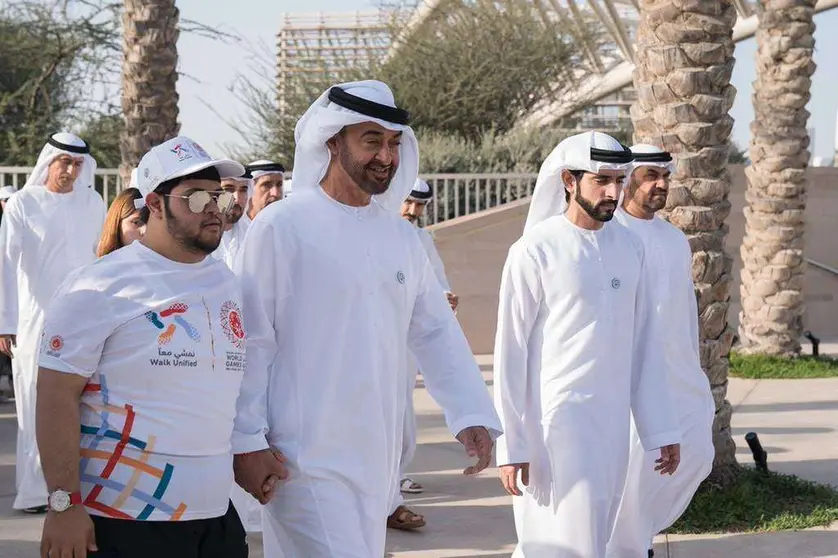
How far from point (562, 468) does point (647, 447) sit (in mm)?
355

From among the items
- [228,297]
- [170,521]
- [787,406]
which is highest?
[228,297]

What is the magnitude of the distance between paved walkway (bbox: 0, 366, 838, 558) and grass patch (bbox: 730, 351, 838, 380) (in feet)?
2.12

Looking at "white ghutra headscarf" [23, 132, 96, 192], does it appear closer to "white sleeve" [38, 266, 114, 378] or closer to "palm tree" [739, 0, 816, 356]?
"white sleeve" [38, 266, 114, 378]

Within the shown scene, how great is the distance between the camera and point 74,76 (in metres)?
19.7

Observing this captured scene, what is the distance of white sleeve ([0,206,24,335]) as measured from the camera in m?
8.07

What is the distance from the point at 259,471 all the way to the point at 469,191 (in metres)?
12.9

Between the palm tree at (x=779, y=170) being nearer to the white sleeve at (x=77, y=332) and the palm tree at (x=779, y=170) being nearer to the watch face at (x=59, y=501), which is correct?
the white sleeve at (x=77, y=332)

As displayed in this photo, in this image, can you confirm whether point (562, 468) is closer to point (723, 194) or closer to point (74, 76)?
point (723, 194)

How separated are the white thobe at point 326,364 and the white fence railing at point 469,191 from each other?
12.1 meters

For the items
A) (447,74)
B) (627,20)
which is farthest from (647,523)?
(627,20)

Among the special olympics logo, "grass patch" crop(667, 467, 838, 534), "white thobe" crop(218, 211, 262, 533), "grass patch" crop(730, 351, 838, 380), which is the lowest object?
"grass patch" crop(730, 351, 838, 380)

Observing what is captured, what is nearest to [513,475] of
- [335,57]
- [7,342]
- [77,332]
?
[77,332]

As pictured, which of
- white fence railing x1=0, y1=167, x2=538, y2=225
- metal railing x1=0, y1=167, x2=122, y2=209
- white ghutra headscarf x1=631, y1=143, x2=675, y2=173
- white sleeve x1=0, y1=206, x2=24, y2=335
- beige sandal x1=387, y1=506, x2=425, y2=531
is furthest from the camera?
white fence railing x1=0, y1=167, x2=538, y2=225

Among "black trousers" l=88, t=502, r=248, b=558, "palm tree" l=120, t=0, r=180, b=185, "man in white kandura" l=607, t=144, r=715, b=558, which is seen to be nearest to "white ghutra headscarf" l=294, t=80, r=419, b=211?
"black trousers" l=88, t=502, r=248, b=558
